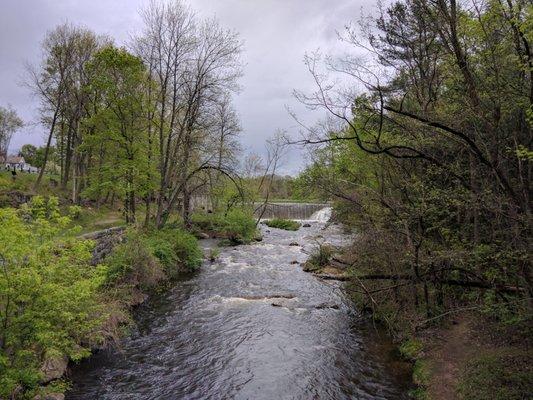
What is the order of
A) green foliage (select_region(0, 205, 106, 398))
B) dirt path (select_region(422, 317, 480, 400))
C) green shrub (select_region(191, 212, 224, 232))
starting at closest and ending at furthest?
1. green foliage (select_region(0, 205, 106, 398))
2. dirt path (select_region(422, 317, 480, 400))
3. green shrub (select_region(191, 212, 224, 232))

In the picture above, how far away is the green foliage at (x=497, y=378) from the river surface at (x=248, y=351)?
55.9 inches

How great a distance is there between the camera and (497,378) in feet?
24.4

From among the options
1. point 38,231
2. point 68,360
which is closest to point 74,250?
point 38,231

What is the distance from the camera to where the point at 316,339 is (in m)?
11.5

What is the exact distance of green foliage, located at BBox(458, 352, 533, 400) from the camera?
694 centimetres

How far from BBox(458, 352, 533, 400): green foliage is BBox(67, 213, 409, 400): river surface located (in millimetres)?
1419

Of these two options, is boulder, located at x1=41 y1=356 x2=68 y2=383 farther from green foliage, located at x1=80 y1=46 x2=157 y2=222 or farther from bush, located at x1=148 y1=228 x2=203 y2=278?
green foliage, located at x1=80 y1=46 x2=157 y2=222

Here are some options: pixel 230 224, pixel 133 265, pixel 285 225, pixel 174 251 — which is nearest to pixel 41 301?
pixel 133 265

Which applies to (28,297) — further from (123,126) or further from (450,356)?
(123,126)

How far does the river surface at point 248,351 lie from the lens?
8695mm

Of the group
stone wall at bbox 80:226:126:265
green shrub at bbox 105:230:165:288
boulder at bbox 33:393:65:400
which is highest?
stone wall at bbox 80:226:126:265

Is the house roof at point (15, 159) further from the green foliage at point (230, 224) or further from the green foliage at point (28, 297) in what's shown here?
the green foliage at point (28, 297)

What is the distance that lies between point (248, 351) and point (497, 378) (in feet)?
18.9

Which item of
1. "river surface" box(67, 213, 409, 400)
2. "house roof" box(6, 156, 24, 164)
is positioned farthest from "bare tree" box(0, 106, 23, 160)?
"river surface" box(67, 213, 409, 400)
